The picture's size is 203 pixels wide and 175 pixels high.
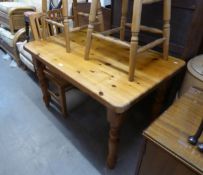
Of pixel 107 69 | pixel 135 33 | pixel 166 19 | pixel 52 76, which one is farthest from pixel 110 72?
pixel 52 76

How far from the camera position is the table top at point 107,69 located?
2.64 feet

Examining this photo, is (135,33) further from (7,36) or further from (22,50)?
(7,36)

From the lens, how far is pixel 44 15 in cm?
123

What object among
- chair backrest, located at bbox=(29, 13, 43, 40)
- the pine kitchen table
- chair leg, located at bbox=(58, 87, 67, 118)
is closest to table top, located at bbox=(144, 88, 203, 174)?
→ the pine kitchen table

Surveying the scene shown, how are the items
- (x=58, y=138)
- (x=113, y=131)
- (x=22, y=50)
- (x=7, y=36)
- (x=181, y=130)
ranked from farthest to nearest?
(x=7, y=36) → (x=22, y=50) → (x=58, y=138) → (x=113, y=131) → (x=181, y=130)

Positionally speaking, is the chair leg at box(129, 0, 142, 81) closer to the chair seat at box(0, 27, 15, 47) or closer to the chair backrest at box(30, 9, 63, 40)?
the chair backrest at box(30, 9, 63, 40)

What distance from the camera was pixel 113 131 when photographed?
0.92m

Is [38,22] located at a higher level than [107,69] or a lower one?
higher

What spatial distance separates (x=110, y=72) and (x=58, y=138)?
73 cm

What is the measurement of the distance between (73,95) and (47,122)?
406mm

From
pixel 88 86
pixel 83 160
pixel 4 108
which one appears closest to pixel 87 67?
pixel 88 86

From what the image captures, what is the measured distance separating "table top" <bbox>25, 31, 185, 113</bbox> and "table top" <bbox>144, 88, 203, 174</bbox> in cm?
14

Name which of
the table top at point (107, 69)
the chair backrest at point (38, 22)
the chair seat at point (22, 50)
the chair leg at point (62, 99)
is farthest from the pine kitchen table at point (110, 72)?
the chair seat at point (22, 50)

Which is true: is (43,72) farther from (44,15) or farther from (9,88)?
(9,88)
